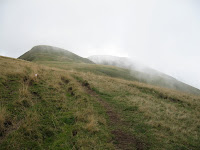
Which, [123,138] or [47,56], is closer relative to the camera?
[123,138]

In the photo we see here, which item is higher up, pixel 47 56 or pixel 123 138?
pixel 47 56

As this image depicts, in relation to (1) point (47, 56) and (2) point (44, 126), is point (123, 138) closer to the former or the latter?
(2) point (44, 126)

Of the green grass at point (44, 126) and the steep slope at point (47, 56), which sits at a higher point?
the steep slope at point (47, 56)

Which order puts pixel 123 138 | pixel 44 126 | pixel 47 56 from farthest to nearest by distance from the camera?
pixel 47 56
pixel 123 138
pixel 44 126

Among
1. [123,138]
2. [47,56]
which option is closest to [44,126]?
[123,138]

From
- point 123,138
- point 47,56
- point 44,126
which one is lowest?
point 123,138

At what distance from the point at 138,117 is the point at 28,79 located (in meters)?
10.4

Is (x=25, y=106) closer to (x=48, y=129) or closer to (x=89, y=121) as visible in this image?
(x=48, y=129)

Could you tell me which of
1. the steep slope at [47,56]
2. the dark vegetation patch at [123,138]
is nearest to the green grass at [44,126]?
the dark vegetation patch at [123,138]

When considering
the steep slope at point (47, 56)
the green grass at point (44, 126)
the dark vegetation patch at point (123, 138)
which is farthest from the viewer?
the steep slope at point (47, 56)

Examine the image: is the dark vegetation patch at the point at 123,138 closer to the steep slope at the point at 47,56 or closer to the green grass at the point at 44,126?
the green grass at the point at 44,126

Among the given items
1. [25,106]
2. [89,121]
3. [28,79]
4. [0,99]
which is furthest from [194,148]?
[28,79]

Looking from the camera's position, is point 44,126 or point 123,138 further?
point 123,138

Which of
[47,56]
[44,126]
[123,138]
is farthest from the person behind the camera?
[47,56]
